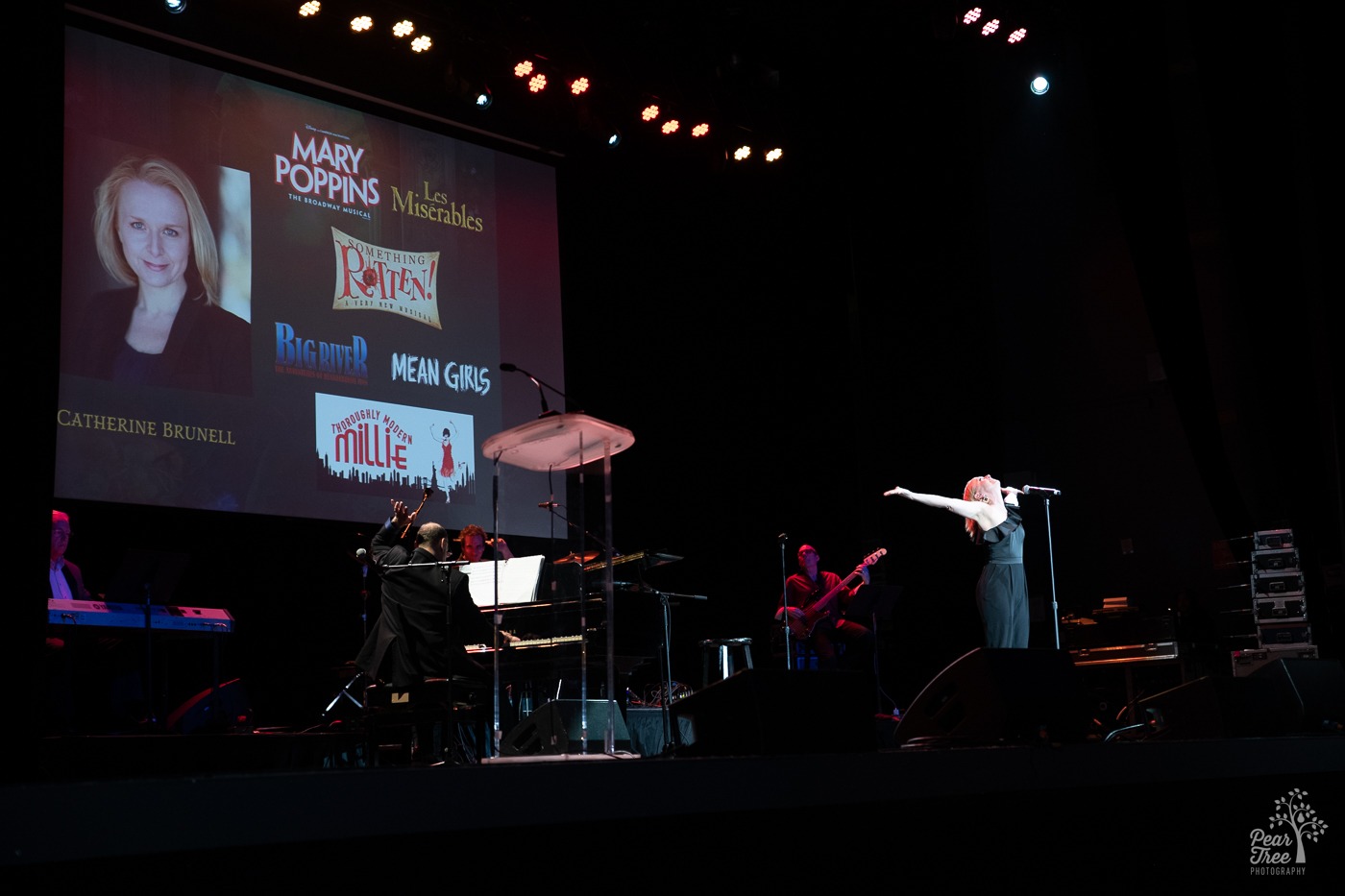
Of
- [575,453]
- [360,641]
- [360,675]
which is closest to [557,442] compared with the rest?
[575,453]

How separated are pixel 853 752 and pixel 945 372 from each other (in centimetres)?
726

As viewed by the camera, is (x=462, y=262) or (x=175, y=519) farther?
(x=462, y=262)

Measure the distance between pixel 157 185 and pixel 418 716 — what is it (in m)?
3.82

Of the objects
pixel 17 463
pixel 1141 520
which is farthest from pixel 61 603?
pixel 1141 520

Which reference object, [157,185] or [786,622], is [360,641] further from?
[157,185]

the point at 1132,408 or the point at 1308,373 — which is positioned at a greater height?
the point at 1132,408

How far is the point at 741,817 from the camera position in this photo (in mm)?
2318

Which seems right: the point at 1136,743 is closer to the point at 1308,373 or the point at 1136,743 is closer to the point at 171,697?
the point at 1308,373

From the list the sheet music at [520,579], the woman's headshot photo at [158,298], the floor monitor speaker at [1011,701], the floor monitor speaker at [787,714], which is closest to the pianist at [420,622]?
the sheet music at [520,579]

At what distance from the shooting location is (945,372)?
9.40m

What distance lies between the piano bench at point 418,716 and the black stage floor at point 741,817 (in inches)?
64.0

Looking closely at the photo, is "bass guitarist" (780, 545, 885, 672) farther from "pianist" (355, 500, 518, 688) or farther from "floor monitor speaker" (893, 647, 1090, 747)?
"floor monitor speaker" (893, 647, 1090, 747)

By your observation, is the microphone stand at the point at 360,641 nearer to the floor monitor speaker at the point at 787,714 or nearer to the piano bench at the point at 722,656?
the piano bench at the point at 722,656

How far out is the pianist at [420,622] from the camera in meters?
5.32
